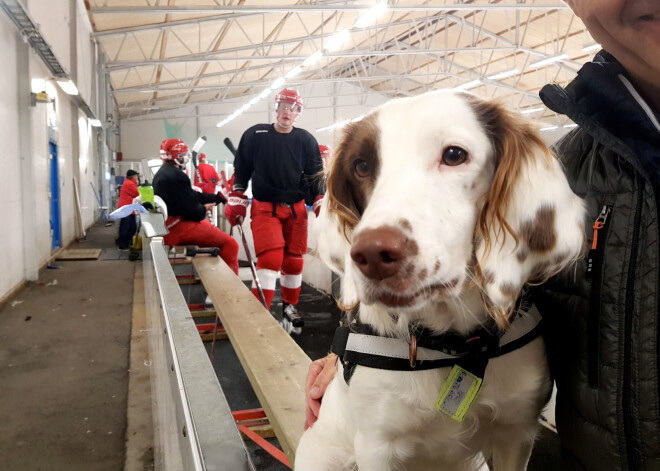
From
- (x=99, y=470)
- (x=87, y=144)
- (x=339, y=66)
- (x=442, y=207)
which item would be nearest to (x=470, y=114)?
(x=442, y=207)

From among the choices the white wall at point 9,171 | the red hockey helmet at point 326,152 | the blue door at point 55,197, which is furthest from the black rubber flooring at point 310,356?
the blue door at point 55,197

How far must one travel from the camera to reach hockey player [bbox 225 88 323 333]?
4.06 metres

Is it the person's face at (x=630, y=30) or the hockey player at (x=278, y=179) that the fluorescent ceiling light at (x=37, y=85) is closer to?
the hockey player at (x=278, y=179)

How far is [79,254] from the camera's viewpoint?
838 centimetres

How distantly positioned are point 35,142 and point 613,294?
746cm

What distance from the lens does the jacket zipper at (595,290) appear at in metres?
0.92

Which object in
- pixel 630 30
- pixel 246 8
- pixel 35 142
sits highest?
pixel 246 8

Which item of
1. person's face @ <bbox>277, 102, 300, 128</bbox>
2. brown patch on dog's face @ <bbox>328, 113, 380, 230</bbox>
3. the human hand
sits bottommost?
the human hand

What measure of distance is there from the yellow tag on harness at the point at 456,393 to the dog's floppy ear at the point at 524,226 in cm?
13

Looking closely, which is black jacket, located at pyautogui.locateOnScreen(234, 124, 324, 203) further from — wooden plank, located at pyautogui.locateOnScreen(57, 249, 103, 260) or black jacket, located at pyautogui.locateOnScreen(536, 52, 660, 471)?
wooden plank, located at pyautogui.locateOnScreen(57, 249, 103, 260)

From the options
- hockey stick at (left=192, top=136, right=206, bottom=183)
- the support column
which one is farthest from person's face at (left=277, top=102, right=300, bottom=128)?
hockey stick at (left=192, top=136, right=206, bottom=183)

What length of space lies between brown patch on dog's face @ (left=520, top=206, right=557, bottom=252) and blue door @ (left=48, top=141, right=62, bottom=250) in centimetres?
903

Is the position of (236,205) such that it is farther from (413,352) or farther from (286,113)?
(413,352)

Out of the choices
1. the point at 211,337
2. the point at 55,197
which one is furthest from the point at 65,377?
the point at 55,197
